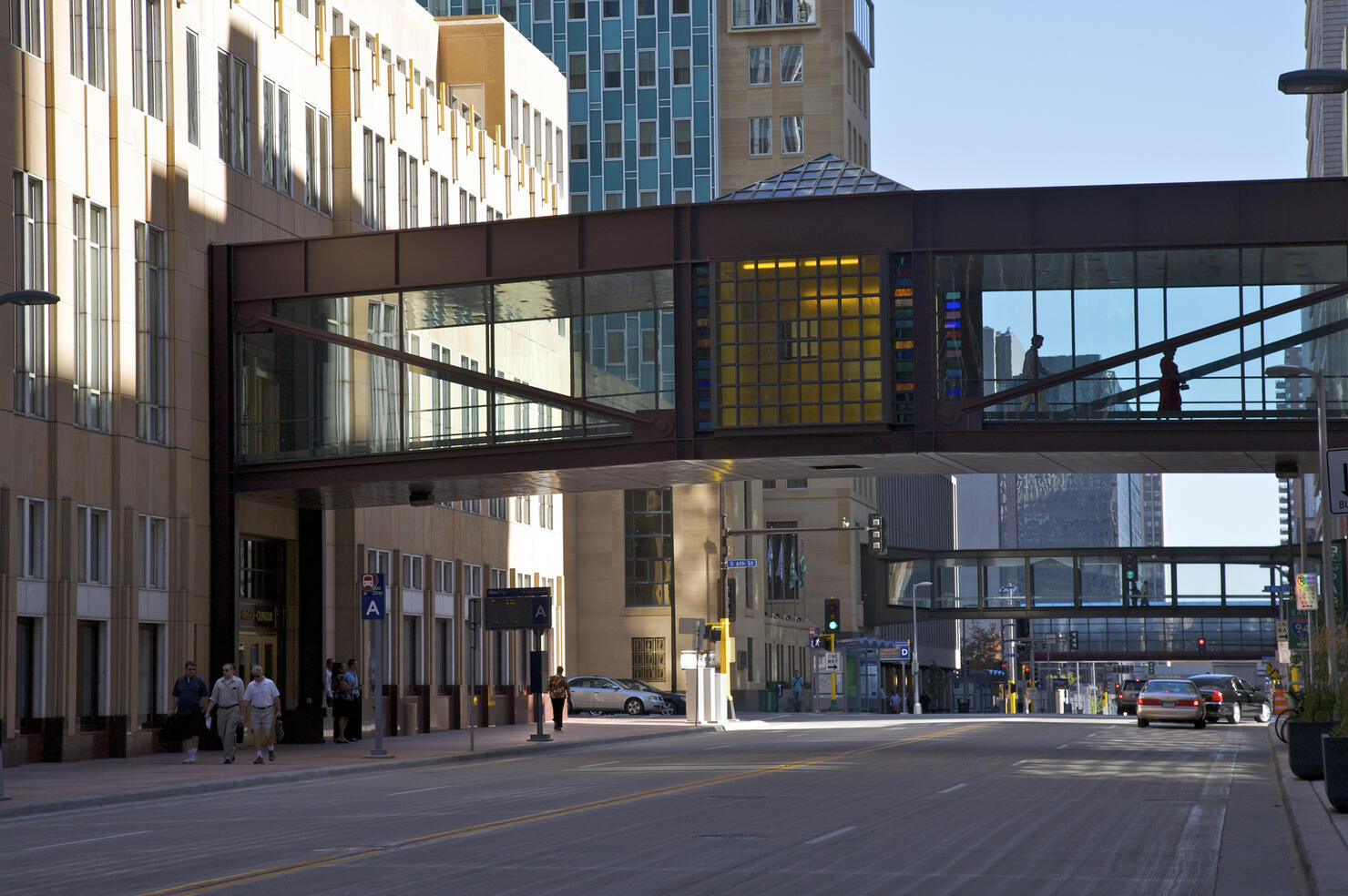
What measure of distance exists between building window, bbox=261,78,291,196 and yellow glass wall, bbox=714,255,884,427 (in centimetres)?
1242

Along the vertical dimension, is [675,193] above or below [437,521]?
above

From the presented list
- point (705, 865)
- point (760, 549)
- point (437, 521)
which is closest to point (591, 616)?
point (760, 549)

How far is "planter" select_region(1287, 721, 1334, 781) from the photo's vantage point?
24.5 metres

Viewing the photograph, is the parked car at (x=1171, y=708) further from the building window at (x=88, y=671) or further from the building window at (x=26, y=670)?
the building window at (x=26, y=670)

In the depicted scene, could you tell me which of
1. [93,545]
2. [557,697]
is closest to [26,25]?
[93,545]

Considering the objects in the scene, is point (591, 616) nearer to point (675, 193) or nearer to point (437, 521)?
point (675, 193)

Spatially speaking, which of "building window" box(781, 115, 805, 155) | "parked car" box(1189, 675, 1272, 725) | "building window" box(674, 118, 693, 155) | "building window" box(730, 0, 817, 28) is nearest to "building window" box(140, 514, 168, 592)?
"parked car" box(1189, 675, 1272, 725)

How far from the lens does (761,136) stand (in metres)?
113

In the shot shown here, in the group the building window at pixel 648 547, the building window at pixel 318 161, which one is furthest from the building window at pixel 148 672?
the building window at pixel 648 547

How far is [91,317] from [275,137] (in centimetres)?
952

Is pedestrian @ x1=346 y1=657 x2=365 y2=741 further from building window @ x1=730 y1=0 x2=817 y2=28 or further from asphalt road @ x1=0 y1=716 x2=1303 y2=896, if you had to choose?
building window @ x1=730 y1=0 x2=817 y2=28

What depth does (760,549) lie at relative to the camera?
3824 inches

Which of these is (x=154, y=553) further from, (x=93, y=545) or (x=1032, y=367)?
(x=1032, y=367)

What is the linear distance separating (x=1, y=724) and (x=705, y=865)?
18.6m
